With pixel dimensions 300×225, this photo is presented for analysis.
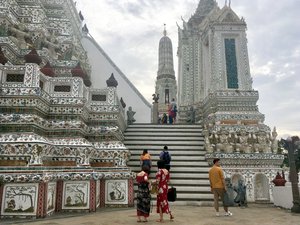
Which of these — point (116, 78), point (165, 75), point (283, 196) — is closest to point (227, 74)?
point (116, 78)

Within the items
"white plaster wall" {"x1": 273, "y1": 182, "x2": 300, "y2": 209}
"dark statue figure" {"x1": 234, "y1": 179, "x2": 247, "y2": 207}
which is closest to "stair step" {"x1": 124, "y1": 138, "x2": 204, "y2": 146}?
"dark statue figure" {"x1": 234, "y1": 179, "x2": 247, "y2": 207}

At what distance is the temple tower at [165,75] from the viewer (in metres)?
→ 36.2

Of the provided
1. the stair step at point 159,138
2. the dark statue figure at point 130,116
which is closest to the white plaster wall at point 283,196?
the stair step at point 159,138

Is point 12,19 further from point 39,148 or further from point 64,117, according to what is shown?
point 39,148

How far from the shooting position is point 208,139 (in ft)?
37.0

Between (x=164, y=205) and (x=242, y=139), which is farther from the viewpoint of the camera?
(x=242, y=139)

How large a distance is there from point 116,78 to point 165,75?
22891mm

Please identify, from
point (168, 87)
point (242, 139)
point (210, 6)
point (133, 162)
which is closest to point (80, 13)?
point (133, 162)

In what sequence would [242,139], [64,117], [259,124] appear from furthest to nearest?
[259,124] → [242,139] → [64,117]

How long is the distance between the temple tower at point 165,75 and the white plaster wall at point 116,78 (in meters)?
19.9

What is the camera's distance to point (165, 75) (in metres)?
36.9

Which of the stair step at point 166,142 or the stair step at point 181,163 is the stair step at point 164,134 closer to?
the stair step at point 166,142

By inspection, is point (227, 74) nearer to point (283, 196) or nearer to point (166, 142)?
point (166, 142)

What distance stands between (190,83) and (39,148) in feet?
60.2
